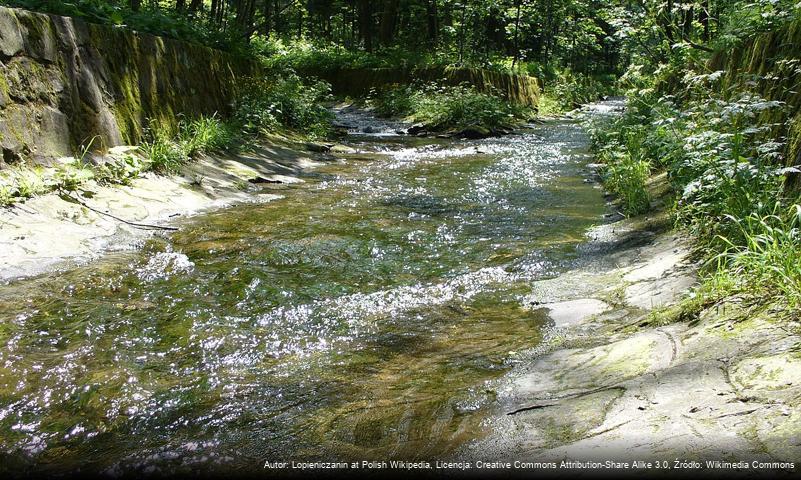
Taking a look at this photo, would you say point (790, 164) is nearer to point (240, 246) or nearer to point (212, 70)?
point (240, 246)

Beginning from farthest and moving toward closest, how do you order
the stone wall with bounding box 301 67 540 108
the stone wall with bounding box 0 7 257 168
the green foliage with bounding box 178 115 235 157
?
1. the stone wall with bounding box 301 67 540 108
2. the green foliage with bounding box 178 115 235 157
3. the stone wall with bounding box 0 7 257 168

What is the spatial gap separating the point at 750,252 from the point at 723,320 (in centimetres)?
52

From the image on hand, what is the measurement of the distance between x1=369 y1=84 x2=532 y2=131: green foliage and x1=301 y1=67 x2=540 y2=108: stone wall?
819mm

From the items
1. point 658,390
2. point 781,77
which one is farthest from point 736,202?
point 658,390

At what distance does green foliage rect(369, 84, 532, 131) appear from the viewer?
18.6m

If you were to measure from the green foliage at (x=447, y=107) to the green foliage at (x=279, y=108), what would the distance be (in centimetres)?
422

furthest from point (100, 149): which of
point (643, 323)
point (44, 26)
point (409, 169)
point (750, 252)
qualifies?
point (750, 252)

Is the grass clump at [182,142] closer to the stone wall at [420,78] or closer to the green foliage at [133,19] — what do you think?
the green foliage at [133,19]

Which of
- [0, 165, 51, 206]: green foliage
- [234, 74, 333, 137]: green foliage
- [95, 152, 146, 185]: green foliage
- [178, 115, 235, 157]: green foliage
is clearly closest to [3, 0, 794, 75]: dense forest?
[234, 74, 333, 137]: green foliage

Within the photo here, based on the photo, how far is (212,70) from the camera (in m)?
12.1

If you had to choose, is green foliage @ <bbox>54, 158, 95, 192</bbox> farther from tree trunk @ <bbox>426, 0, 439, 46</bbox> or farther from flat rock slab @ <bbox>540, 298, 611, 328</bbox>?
tree trunk @ <bbox>426, 0, 439, 46</bbox>

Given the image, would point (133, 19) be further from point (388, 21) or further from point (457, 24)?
point (457, 24)

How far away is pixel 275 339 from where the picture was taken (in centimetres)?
398

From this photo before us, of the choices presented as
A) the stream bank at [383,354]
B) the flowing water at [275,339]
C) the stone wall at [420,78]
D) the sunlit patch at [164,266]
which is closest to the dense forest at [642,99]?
the stone wall at [420,78]
